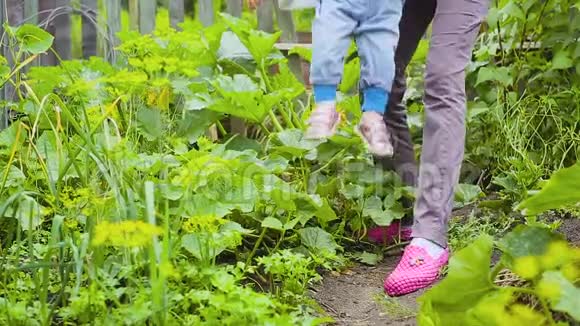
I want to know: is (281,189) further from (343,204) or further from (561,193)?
(561,193)

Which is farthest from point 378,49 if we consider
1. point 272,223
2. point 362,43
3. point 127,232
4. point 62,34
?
point 62,34

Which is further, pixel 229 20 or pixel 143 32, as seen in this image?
pixel 143 32

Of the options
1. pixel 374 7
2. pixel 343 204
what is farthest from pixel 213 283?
pixel 343 204

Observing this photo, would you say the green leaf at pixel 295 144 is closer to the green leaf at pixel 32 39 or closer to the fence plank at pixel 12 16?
the green leaf at pixel 32 39

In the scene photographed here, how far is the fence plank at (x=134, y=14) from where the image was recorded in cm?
445

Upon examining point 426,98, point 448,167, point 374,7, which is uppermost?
point 374,7

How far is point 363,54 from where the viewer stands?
2.64 m

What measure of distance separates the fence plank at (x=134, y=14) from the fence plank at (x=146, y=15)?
2 cm

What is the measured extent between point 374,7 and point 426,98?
0.36 metres

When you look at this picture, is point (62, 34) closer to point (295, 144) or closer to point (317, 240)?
point (295, 144)

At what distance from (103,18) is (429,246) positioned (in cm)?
213

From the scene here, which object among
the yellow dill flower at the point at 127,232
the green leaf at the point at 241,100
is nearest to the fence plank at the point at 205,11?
the green leaf at the point at 241,100

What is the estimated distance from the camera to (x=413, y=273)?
278 centimetres

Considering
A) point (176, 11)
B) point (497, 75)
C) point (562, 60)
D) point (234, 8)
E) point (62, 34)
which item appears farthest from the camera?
point (234, 8)
